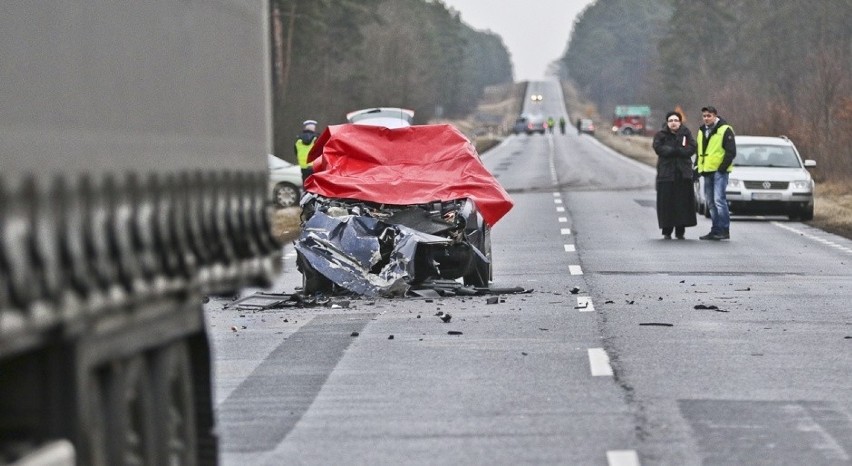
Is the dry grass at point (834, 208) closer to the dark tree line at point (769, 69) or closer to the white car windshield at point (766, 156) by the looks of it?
the white car windshield at point (766, 156)

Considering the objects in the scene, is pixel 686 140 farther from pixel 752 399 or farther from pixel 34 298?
pixel 34 298

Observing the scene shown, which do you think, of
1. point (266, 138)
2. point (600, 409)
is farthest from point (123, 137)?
point (600, 409)

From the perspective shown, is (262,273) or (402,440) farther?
(402,440)

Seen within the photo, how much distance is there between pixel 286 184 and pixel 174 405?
30.4m

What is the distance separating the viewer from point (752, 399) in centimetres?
942

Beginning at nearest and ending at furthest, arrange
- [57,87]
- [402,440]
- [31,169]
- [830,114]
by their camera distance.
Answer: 1. [31,169]
2. [57,87]
3. [402,440]
4. [830,114]

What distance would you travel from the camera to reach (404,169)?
1658 cm

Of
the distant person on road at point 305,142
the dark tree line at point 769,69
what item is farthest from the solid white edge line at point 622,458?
the dark tree line at point 769,69

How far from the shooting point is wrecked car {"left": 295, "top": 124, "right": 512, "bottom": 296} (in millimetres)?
15625

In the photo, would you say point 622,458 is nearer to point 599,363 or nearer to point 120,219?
point 599,363

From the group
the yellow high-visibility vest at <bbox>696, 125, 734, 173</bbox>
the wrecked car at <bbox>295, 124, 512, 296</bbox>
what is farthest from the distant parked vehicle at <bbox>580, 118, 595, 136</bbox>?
the wrecked car at <bbox>295, 124, 512, 296</bbox>

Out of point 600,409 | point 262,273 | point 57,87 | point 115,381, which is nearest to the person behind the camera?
point 57,87

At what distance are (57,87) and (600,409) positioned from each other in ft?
16.1

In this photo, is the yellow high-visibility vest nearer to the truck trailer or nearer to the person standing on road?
the person standing on road
